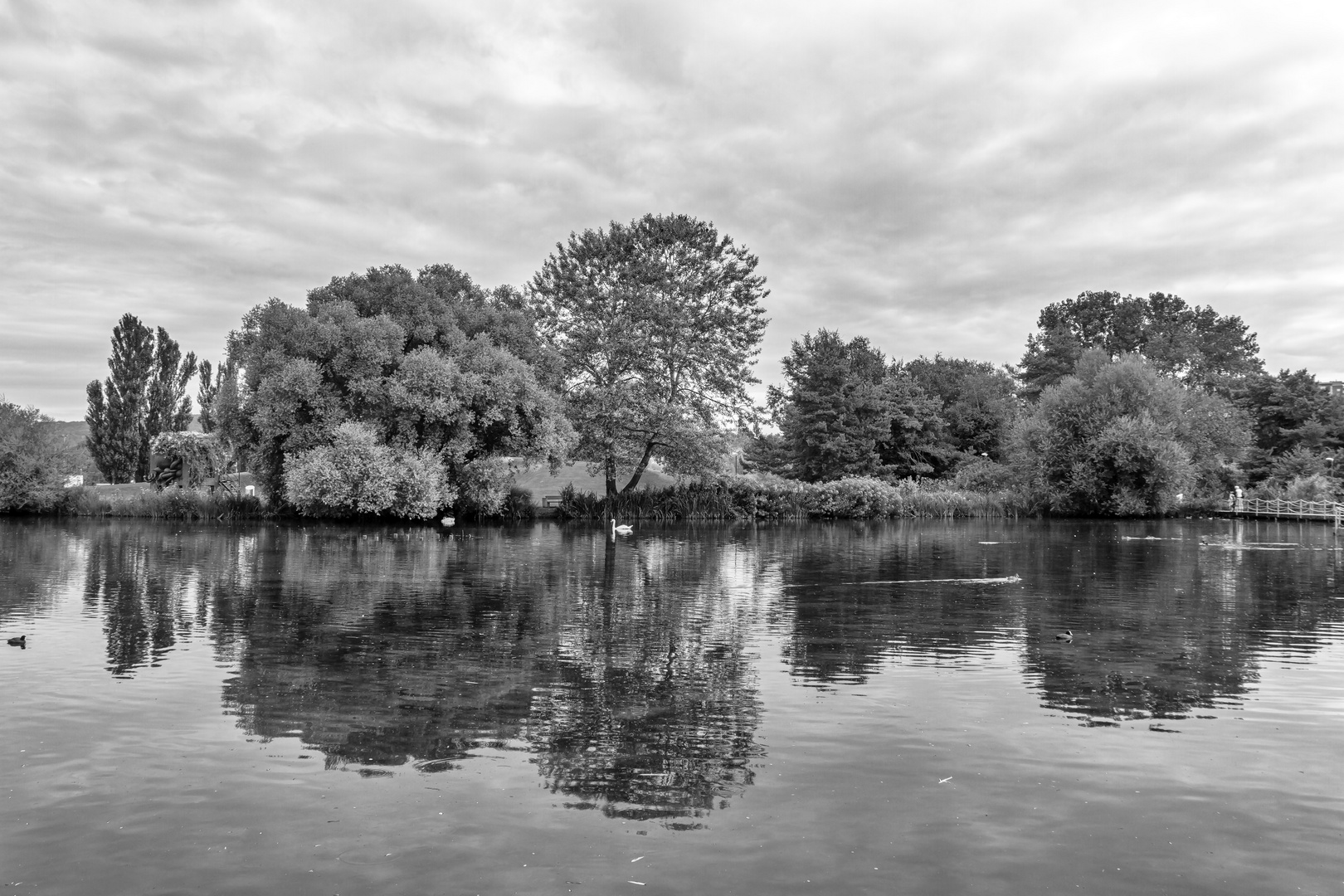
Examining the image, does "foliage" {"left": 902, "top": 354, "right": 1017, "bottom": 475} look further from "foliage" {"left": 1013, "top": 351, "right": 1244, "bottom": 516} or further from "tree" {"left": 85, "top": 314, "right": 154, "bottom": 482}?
"tree" {"left": 85, "top": 314, "right": 154, "bottom": 482}

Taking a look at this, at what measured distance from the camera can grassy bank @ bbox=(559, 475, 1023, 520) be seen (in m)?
60.0

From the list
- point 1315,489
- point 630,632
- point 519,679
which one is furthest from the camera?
point 1315,489

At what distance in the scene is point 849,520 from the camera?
Result: 63281mm

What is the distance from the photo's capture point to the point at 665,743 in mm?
9656

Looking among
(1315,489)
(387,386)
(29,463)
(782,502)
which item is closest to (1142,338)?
(1315,489)

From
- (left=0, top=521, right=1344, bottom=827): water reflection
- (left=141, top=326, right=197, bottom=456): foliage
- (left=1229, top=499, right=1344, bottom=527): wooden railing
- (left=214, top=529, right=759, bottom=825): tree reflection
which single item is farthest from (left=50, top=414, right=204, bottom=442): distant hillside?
(left=1229, top=499, right=1344, bottom=527): wooden railing

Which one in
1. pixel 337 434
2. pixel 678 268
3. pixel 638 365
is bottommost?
pixel 337 434

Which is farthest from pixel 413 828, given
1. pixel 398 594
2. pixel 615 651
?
pixel 398 594

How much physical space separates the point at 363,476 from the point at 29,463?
2234cm

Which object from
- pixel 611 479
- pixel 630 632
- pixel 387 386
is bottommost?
pixel 630 632

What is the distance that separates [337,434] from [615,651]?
115ft

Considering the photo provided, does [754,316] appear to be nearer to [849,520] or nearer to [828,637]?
[849,520]

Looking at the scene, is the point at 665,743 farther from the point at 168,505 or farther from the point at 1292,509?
the point at 1292,509

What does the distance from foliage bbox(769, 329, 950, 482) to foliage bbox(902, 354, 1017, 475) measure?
12.6 feet
